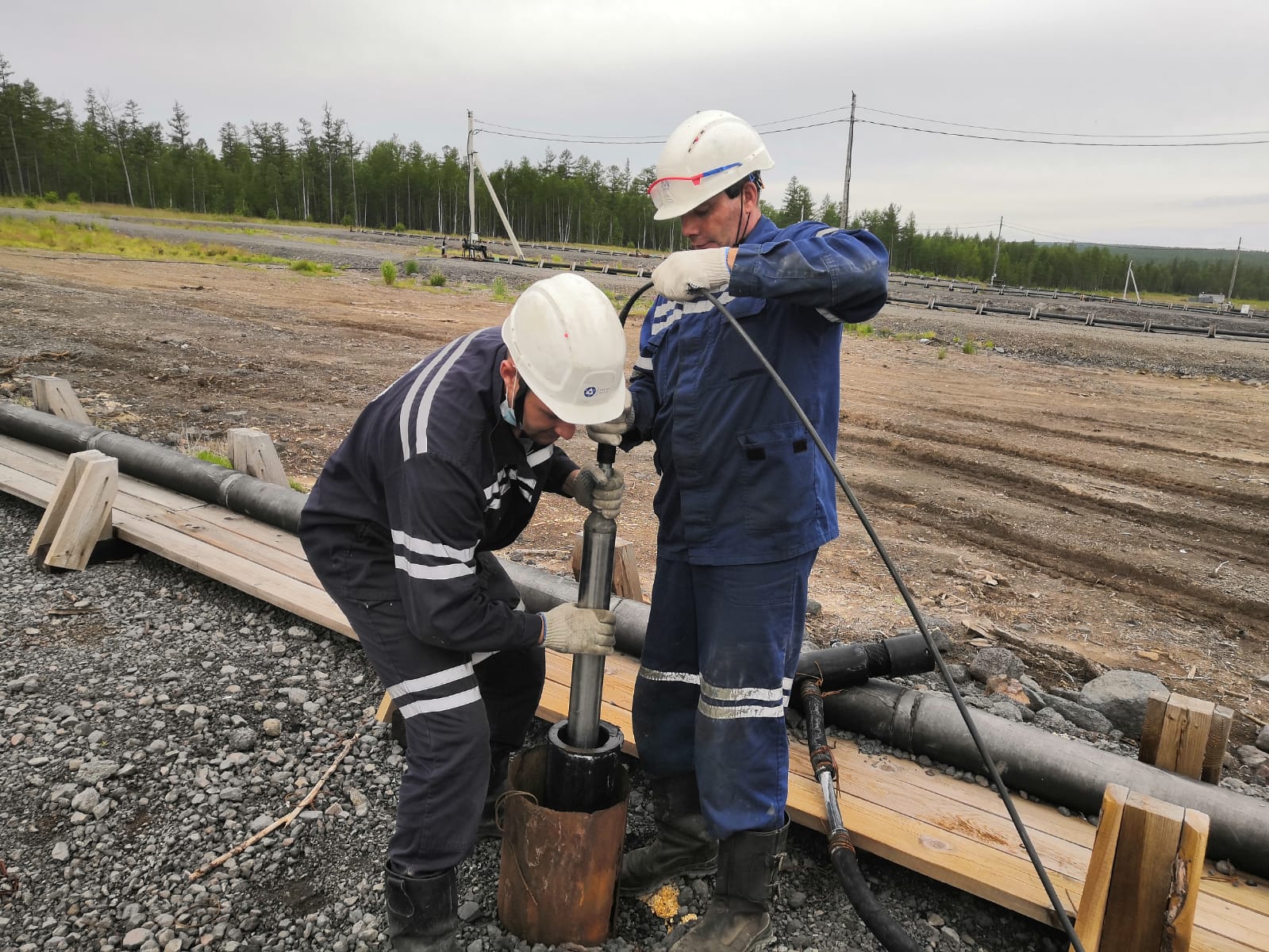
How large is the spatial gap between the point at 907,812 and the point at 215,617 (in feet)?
12.0

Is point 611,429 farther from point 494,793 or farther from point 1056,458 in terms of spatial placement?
point 1056,458

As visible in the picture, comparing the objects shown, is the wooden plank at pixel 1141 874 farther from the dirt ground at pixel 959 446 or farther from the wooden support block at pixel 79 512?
the wooden support block at pixel 79 512

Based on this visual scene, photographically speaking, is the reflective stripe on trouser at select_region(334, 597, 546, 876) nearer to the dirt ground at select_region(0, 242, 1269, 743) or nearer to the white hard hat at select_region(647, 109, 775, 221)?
the white hard hat at select_region(647, 109, 775, 221)

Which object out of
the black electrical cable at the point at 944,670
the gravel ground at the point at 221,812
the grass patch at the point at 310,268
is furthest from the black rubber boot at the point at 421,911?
the grass patch at the point at 310,268

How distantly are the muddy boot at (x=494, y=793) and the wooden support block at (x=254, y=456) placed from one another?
326cm

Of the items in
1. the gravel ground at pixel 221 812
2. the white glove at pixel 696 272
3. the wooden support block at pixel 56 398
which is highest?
the white glove at pixel 696 272

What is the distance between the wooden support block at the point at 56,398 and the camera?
699 cm

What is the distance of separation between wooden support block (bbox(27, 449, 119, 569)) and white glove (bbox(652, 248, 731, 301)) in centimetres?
401

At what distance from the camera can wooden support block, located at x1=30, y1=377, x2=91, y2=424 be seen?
6.99 meters

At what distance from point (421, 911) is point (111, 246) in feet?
105

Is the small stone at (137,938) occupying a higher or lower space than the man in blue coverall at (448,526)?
lower

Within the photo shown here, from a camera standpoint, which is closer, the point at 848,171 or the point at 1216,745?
the point at 1216,745

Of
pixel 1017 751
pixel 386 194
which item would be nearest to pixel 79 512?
pixel 1017 751

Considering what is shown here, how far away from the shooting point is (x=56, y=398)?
7012 mm
